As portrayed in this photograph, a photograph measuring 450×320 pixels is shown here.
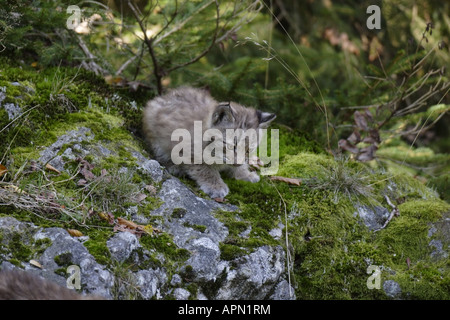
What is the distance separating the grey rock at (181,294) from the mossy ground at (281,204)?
0.09 metres

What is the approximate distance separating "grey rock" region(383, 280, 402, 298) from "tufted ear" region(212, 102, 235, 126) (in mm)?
2254

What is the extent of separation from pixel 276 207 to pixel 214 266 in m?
1.24

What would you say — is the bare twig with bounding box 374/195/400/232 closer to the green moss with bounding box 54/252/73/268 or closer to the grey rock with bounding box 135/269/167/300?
the grey rock with bounding box 135/269/167/300

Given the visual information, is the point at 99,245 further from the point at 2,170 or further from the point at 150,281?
the point at 2,170

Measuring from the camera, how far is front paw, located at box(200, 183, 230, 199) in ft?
17.0

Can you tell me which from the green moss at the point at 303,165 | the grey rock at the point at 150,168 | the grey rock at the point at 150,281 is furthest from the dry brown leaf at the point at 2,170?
the green moss at the point at 303,165

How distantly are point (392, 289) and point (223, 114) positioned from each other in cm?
240

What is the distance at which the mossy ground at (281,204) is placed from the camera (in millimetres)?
4305

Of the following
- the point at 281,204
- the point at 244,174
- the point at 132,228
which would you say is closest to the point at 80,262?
the point at 132,228

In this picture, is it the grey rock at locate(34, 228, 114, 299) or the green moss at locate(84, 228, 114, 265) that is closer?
the grey rock at locate(34, 228, 114, 299)

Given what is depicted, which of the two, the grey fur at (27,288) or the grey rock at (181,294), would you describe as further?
the grey rock at (181,294)

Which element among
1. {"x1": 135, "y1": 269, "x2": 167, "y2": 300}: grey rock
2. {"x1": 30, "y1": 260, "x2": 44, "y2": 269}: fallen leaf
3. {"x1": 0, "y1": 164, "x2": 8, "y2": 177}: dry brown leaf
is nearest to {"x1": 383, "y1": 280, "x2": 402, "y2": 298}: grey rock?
{"x1": 135, "y1": 269, "x2": 167, "y2": 300}: grey rock

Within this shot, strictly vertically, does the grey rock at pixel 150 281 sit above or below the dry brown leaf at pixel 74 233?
below

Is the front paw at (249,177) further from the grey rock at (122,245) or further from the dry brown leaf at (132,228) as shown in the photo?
the grey rock at (122,245)
